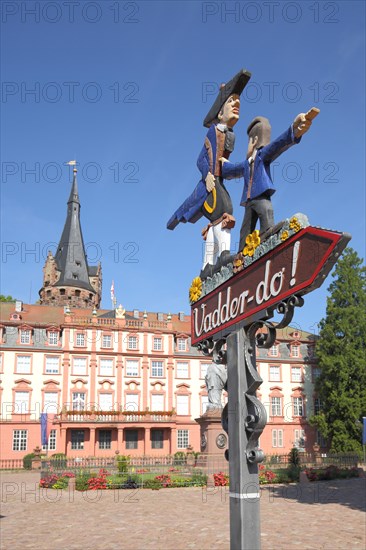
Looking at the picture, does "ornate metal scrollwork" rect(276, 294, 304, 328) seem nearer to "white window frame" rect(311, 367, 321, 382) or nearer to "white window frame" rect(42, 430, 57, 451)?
"white window frame" rect(42, 430, 57, 451)

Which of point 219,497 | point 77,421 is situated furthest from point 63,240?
point 219,497

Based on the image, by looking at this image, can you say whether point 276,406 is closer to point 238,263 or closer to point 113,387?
point 113,387

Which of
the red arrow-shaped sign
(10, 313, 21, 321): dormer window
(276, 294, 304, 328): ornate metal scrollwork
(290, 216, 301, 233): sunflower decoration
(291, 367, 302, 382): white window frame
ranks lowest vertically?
(276, 294, 304, 328): ornate metal scrollwork

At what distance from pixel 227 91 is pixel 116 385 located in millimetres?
42187

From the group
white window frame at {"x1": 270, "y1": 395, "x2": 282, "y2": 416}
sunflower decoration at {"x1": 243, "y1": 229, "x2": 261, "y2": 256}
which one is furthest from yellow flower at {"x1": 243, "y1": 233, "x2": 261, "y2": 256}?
white window frame at {"x1": 270, "y1": 395, "x2": 282, "y2": 416}

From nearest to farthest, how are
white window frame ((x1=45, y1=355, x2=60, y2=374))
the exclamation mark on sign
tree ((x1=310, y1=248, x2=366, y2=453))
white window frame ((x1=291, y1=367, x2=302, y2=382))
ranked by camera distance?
the exclamation mark on sign, tree ((x1=310, y1=248, x2=366, y2=453)), white window frame ((x1=45, y1=355, x2=60, y2=374)), white window frame ((x1=291, y1=367, x2=302, y2=382))

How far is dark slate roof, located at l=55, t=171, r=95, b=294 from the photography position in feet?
240

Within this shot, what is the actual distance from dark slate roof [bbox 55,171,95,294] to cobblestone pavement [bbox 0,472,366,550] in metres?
52.0

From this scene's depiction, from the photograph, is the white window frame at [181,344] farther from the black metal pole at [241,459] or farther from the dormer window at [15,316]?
the black metal pole at [241,459]

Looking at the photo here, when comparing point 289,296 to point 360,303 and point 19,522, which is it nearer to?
point 19,522

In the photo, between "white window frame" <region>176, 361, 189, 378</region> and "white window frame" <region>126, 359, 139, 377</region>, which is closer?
"white window frame" <region>126, 359, 139, 377</region>

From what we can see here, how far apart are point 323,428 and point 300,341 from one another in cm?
1054

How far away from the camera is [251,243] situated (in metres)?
5.21

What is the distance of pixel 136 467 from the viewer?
30.8m
